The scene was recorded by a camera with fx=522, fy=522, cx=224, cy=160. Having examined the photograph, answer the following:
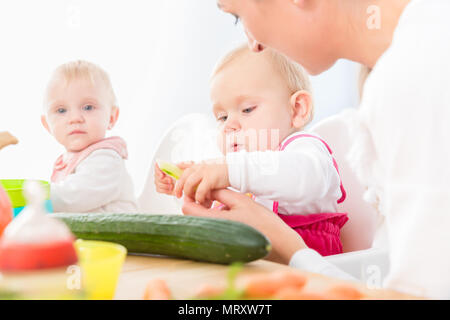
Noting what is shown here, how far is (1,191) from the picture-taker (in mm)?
772

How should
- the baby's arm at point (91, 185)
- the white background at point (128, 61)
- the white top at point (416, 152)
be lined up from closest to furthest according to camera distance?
the white top at point (416, 152), the baby's arm at point (91, 185), the white background at point (128, 61)

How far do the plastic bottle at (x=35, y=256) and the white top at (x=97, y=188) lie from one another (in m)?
1.10

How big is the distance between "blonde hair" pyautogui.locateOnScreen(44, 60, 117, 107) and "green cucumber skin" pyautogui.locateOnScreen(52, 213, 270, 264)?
38.3 inches

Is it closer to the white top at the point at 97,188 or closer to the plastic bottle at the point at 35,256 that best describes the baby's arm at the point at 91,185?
the white top at the point at 97,188

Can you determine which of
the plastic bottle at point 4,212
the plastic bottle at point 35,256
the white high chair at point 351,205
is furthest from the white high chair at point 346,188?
the plastic bottle at point 4,212

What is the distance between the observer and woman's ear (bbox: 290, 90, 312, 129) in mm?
1305

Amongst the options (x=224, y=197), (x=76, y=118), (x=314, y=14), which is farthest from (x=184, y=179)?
(x=76, y=118)

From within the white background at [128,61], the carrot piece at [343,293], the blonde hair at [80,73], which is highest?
the white background at [128,61]

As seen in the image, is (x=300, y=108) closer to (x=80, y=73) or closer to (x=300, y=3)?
(x=300, y=3)

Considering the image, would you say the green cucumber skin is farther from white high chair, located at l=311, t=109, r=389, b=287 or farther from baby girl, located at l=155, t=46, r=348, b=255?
white high chair, located at l=311, t=109, r=389, b=287

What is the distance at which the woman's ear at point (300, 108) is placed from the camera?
4.28 feet

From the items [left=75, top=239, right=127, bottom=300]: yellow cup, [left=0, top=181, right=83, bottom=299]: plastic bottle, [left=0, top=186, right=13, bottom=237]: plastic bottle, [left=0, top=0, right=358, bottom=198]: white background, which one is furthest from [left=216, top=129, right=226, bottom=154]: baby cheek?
[left=0, top=0, right=358, bottom=198]: white background

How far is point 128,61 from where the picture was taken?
96.1 inches

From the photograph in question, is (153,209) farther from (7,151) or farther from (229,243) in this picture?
(229,243)
